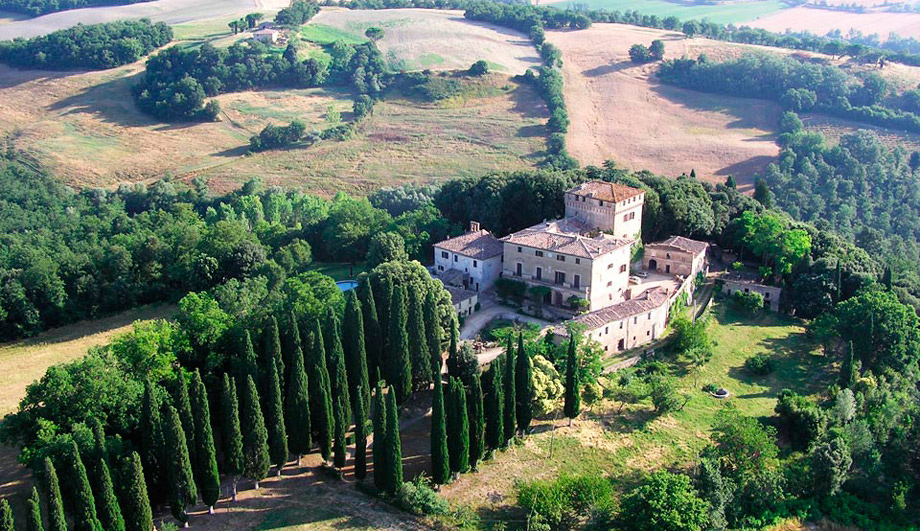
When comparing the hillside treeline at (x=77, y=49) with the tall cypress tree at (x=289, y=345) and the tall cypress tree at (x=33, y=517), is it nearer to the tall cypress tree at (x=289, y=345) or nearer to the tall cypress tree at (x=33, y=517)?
the tall cypress tree at (x=289, y=345)

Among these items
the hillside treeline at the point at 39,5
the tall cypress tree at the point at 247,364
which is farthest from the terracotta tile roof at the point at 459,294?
the hillside treeline at the point at 39,5

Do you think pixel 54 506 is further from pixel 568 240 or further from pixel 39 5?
pixel 39 5

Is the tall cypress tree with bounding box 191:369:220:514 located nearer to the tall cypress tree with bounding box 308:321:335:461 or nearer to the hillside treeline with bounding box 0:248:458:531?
the hillside treeline with bounding box 0:248:458:531

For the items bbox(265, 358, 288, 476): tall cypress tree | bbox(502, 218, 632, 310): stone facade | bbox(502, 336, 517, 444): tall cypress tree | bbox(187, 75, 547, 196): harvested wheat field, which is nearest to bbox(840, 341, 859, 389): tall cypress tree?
bbox(502, 218, 632, 310): stone facade

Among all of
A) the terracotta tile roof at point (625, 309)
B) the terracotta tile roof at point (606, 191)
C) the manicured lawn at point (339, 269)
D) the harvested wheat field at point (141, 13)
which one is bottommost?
the manicured lawn at point (339, 269)

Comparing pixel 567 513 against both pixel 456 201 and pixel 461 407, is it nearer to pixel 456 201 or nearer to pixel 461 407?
pixel 461 407

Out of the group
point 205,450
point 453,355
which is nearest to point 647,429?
point 453,355

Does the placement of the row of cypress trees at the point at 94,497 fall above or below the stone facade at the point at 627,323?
above
